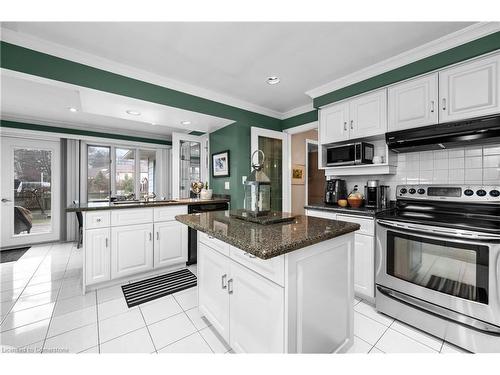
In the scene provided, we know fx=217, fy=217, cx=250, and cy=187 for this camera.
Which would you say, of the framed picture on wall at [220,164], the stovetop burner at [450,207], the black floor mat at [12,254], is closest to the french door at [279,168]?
the framed picture on wall at [220,164]

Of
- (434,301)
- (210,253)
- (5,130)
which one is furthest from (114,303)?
(5,130)

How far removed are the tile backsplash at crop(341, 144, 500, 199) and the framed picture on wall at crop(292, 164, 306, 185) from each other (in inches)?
72.1

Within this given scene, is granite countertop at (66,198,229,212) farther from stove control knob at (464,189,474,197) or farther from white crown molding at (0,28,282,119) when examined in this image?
stove control knob at (464,189,474,197)

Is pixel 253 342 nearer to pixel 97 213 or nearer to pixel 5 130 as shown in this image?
pixel 97 213

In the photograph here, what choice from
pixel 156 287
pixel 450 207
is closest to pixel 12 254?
pixel 156 287

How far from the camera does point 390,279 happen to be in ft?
6.40

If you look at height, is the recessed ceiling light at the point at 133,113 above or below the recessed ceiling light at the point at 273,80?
below

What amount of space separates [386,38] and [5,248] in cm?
657

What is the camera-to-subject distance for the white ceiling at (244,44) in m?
1.79

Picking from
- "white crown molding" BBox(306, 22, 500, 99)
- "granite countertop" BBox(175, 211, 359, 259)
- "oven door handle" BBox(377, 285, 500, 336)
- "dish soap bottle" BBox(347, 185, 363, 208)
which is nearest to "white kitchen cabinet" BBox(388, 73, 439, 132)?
"white crown molding" BBox(306, 22, 500, 99)

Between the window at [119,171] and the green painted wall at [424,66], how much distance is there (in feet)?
15.0

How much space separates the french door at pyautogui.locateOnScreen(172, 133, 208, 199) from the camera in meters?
4.05

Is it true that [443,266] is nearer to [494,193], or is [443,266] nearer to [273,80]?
[494,193]

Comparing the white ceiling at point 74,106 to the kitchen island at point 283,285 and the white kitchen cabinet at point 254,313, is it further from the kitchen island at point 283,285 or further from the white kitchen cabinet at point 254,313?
the white kitchen cabinet at point 254,313
